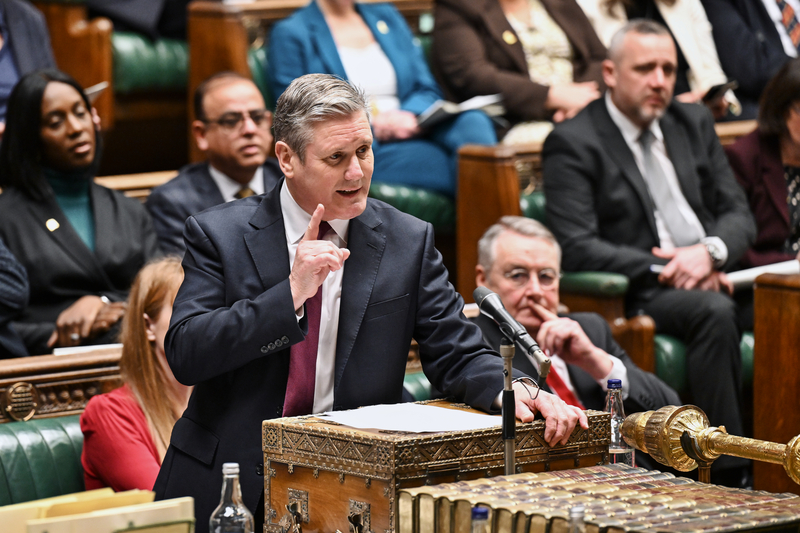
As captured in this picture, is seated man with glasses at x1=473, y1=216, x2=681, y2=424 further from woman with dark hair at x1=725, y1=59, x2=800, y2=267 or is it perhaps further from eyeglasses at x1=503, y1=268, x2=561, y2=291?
woman with dark hair at x1=725, y1=59, x2=800, y2=267

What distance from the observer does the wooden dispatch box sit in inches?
59.5

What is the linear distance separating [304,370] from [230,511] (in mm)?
410

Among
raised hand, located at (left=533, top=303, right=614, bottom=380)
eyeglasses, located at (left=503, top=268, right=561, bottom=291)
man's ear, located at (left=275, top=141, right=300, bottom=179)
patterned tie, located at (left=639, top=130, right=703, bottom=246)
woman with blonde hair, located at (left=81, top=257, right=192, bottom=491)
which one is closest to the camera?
man's ear, located at (left=275, top=141, right=300, bottom=179)

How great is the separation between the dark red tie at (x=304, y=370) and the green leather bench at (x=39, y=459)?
0.81 metres

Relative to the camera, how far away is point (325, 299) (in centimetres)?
182

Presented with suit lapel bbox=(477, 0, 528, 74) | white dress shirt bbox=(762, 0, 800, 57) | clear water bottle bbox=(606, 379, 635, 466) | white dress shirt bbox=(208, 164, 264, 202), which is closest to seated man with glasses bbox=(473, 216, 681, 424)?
clear water bottle bbox=(606, 379, 635, 466)

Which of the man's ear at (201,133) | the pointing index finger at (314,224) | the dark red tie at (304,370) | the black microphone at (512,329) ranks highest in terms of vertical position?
the man's ear at (201,133)

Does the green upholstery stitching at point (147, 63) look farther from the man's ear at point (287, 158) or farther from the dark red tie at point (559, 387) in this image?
the man's ear at point (287, 158)

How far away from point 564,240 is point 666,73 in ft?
2.15

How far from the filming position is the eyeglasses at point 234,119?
10.9 ft

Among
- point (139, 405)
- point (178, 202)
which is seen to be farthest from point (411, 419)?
point (178, 202)

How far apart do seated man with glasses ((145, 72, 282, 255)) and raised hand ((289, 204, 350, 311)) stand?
1.62 meters

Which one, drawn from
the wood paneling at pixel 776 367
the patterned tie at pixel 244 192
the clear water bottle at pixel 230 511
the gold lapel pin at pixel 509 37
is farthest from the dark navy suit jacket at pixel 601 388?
the gold lapel pin at pixel 509 37

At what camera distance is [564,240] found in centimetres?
338
